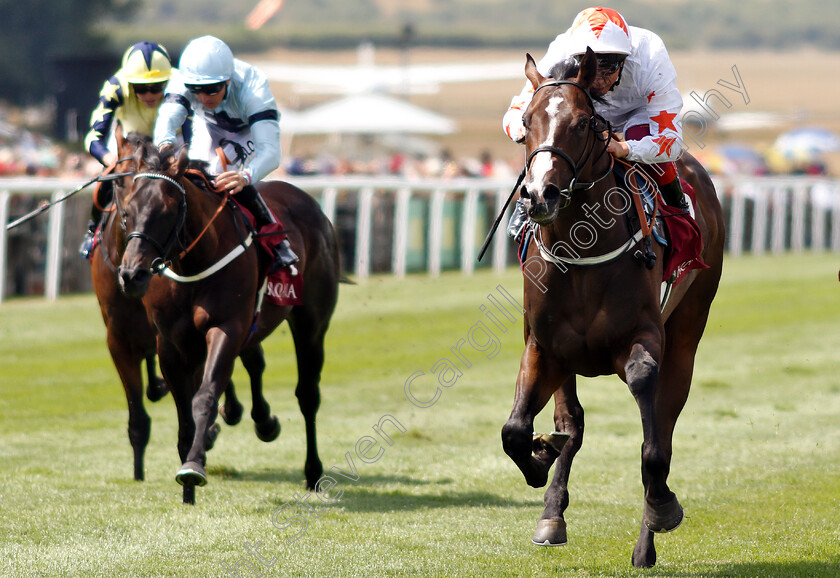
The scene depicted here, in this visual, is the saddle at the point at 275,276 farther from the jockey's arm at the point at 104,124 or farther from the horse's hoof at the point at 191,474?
the horse's hoof at the point at 191,474

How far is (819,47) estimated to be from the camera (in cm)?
11081

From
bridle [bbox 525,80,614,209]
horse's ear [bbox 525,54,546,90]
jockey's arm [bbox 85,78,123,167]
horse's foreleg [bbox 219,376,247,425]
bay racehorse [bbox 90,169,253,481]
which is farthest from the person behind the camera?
horse's foreleg [bbox 219,376,247,425]

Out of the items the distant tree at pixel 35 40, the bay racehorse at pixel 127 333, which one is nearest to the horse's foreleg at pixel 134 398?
the bay racehorse at pixel 127 333

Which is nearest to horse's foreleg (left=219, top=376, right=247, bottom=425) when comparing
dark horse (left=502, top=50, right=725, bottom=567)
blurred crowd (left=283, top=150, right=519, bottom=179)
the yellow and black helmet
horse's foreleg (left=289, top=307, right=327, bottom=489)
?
horse's foreleg (left=289, top=307, right=327, bottom=489)

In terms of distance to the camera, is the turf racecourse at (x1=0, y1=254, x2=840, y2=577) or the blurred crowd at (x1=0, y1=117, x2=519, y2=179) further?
the blurred crowd at (x1=0, y1=117, x2=519, y2=179)

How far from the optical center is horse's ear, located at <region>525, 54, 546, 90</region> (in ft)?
14.9

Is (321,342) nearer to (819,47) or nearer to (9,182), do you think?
(9,182)

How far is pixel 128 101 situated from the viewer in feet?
22.9

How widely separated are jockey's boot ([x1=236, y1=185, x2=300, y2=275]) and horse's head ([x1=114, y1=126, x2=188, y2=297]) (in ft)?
2.04

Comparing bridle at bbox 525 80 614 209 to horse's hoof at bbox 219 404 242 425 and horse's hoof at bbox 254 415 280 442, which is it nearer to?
horse's hoof at bbox 254 415 280 442

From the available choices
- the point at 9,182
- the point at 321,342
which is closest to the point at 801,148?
the point at 9,182

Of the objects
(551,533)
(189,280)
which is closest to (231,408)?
(189,280)

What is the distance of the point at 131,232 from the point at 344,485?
6.63 feet

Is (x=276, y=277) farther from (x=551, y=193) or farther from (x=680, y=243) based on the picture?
(x=551, y=193)
